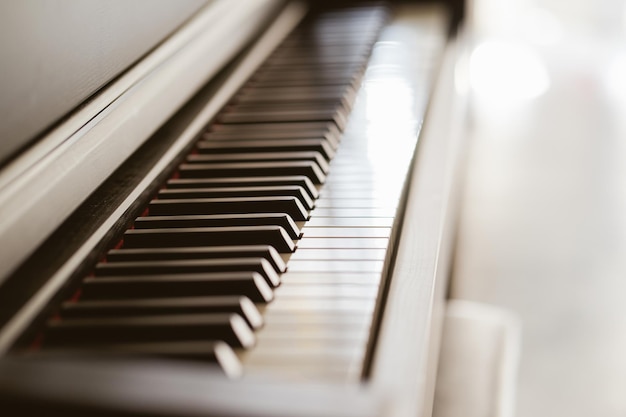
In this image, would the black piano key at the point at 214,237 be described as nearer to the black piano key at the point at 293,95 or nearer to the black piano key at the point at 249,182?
the black piano key at the point at 249,182

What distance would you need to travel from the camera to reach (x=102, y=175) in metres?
1.25

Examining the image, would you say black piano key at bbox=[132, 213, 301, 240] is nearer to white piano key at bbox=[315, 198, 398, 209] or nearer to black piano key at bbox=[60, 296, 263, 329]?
white piano key at bbox=[315, 198, 398, 209]

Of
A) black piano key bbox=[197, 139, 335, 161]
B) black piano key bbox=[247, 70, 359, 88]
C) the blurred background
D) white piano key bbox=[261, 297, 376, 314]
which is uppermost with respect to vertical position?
the blurred background

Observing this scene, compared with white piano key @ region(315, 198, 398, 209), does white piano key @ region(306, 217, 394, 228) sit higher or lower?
lower

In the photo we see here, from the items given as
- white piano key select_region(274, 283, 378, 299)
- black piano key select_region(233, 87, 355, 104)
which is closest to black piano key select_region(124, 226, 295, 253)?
white piano key select_region(274, 283, 378, 299)

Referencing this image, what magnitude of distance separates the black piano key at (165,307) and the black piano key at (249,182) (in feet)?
1.31

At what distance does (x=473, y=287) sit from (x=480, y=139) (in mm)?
1367

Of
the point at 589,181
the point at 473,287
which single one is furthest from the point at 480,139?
the point at 473,287

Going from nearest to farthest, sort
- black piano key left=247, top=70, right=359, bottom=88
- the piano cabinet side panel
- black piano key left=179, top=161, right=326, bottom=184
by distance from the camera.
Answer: the piano cabinet side panel, black piano key left=179, top=161, right=326, bottom=184, black piano key left=247, top=70, right=359, bottom=88

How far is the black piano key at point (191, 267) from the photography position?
3.48ft

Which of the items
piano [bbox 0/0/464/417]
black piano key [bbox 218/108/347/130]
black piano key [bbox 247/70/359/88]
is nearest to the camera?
piano [bbox 0/0/464/417]

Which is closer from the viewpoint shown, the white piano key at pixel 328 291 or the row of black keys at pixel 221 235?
the row of black keys at pixel 221 235

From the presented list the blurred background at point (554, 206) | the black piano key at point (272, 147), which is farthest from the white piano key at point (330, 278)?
the blurred background at point (554, 206)

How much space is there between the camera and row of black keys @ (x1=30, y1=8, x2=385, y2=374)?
3.05 ft
